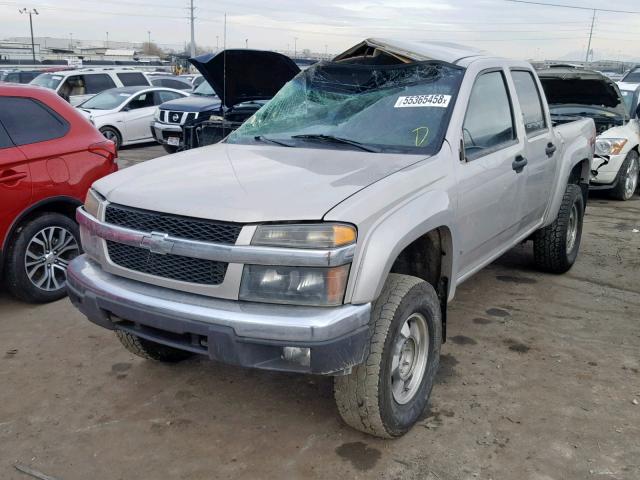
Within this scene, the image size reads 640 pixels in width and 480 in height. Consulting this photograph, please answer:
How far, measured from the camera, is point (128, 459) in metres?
3.04

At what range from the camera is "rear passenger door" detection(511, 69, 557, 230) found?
4.55 metres

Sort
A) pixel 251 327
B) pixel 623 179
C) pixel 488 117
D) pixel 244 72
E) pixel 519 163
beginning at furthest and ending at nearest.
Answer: pixel 623 179 < pixel 244 72 < pixel 519 163 < pixel 488 117 < pixel 251 327

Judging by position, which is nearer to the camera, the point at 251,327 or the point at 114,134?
the point at 251,327

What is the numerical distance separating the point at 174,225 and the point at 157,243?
0.37ft

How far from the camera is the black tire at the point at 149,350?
3.77 metres

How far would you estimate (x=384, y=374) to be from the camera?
2875 mm

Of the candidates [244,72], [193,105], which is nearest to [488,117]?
[244,72]

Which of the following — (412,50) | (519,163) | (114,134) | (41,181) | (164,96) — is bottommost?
(114,134)

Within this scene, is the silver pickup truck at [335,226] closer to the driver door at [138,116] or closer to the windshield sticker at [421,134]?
the windshield sticker at [421,134]

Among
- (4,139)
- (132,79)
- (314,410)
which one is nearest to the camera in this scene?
(314,410)

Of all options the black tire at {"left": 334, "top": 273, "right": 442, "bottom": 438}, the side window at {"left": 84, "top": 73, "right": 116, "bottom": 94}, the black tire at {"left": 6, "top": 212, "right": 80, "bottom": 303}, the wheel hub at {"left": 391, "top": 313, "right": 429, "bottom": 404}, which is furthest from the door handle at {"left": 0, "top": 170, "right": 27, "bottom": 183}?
the side window at {"left": 84, "top": 73, "right": 116, "bottom": 94}

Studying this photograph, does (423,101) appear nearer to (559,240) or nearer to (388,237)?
(388,237)

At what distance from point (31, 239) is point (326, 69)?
263cm

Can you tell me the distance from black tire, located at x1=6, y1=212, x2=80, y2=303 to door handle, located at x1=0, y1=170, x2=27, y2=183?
368mm
